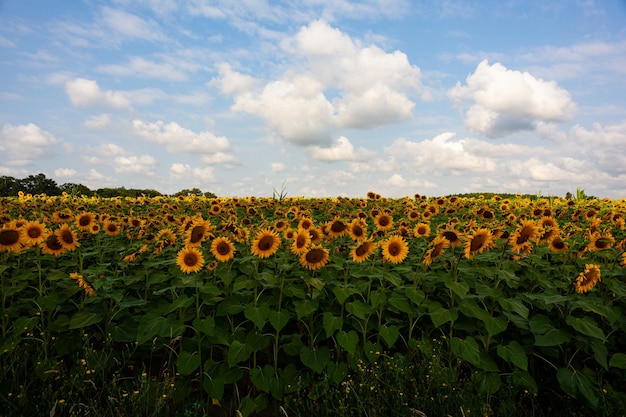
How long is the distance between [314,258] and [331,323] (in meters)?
0.68

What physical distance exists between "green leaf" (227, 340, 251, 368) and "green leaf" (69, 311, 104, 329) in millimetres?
1491

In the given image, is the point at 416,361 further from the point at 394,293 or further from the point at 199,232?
the point at 199,232

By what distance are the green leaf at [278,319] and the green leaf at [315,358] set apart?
37 cm

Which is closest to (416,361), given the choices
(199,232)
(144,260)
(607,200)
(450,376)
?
(450,376)

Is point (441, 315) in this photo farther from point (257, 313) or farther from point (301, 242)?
point (257, 313)

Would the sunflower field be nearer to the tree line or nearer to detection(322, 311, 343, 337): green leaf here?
detection(322, 311, 343, 337): green leaf

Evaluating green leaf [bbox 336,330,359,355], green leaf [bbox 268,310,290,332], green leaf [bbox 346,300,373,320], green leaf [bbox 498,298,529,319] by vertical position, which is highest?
green leaf [bbox 498,298,529,319]

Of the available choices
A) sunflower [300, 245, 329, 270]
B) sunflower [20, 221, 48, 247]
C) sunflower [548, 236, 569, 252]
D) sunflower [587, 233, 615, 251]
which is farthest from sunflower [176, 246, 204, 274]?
sunflower [587, 233, 615, 251]

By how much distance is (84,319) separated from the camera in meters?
4.72

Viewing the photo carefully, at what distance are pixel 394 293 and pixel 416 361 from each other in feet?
2.30

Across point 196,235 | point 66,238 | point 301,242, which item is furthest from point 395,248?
point 66,238

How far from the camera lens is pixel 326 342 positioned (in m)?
5.07

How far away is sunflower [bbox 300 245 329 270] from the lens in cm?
462

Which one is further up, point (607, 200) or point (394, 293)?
point (607, 200)
